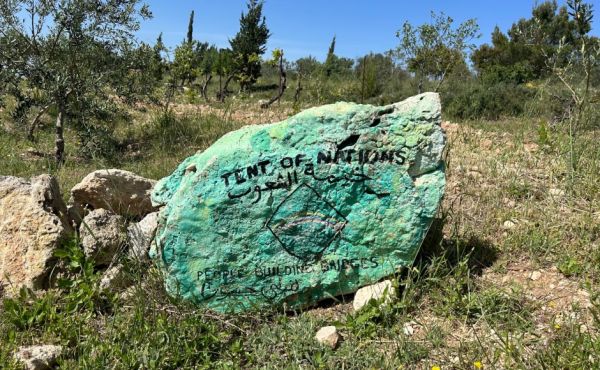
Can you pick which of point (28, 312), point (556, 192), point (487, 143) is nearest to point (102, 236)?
point (28, 312)

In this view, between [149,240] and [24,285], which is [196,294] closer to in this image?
[149,240]

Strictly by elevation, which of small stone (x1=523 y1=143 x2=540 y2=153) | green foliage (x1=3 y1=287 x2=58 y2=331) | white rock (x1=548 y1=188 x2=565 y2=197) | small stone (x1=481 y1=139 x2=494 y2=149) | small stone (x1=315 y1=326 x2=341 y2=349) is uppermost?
small stone (x1=481 y1=139 x2=494 y2=149)

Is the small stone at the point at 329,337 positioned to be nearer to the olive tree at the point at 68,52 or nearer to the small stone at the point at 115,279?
the small stone at the point at 115,279

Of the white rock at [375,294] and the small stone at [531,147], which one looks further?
the small stone at [531,147]

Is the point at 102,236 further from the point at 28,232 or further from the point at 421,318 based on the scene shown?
the point at 421,318

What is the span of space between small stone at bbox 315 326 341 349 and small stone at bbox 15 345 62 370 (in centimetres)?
129

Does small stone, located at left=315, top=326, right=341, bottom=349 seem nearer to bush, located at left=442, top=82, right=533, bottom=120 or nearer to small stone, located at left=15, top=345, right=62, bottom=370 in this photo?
small stone, located at left=15, top=345, right=62, bottom=370

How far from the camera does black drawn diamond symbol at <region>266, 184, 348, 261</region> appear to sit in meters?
2.78


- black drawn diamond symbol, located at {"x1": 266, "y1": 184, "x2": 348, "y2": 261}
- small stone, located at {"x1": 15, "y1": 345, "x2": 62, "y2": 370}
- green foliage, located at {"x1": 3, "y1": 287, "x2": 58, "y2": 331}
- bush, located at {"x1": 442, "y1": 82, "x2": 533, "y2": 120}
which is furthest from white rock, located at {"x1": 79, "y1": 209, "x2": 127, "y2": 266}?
bush, located at {"x1": 442, "y1": 82, "x2": 533, "y2": 120}

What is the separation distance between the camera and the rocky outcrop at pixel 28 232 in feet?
9.37

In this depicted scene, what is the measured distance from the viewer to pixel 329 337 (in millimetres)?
2479

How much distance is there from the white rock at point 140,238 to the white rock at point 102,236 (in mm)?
69

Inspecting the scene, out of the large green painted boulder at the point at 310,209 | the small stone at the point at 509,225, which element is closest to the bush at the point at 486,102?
the small stone at the point at 509,225

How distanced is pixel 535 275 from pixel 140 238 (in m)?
2.51
